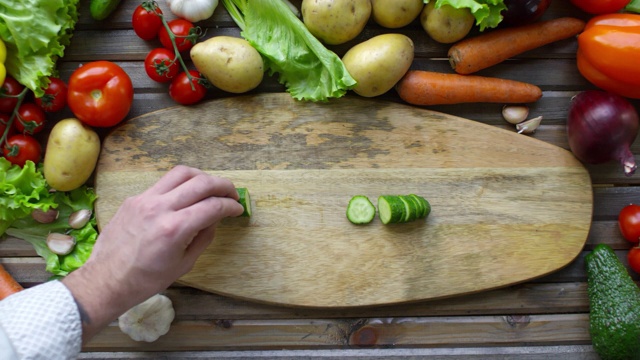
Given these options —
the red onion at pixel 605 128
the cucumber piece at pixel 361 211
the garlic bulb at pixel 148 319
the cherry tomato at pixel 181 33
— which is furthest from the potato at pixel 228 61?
the red onion at pixel 605 128

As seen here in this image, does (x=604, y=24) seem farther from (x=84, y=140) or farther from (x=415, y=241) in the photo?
(x=84, y=140)

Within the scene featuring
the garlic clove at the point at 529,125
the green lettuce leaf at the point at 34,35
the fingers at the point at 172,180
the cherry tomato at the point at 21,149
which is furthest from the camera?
the garlic clove at the point at 529,125

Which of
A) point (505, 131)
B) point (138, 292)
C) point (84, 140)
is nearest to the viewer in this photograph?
point (138, 292)

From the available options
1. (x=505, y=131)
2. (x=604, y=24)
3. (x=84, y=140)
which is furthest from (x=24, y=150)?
(x=604, y=24)

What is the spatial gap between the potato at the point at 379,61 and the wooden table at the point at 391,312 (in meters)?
0.13

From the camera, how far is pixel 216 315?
5.97 ft

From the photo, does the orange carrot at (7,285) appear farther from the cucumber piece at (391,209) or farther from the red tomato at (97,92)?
the cucumber piece at (391,209)

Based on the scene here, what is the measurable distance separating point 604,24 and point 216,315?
167 centimetres

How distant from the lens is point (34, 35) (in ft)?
5.33

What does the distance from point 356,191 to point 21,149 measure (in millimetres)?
1142

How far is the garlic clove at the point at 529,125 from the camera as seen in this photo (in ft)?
5.93

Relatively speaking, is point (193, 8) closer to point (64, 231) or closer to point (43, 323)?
point (64, 231)

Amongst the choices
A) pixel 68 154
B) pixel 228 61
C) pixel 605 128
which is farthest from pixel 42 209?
pixel 605 128

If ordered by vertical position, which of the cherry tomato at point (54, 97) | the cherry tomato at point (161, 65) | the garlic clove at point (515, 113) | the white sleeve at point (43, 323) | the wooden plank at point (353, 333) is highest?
the cherry tomato at point (161, 65)
